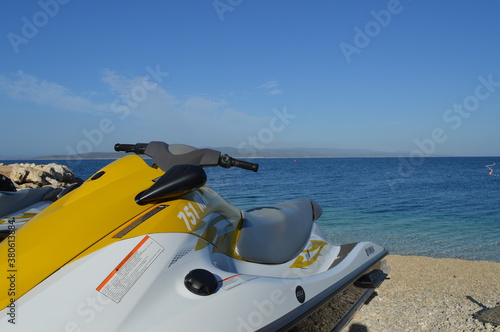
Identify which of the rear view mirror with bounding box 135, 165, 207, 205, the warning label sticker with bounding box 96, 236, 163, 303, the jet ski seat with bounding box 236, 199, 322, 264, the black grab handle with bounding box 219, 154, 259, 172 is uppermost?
the black grab handle with bounding box 219, 154, 259, 172

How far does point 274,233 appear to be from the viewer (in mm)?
2549

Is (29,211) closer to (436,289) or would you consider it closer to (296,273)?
(296,273)

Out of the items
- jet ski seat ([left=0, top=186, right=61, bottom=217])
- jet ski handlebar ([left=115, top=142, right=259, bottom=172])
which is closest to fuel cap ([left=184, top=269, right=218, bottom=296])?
jet ski handlebar ([left=115, top=142, right=259, bottom=172])

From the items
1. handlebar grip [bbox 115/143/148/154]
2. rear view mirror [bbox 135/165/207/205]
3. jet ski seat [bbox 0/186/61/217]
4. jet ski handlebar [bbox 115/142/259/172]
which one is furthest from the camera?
jet ski seat [bbox 0/186/61/217]

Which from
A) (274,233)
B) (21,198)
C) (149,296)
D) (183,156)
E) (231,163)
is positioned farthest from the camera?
(21,198)

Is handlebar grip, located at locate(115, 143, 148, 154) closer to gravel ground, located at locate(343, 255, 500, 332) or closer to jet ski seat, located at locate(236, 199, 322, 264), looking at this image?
jet ski seat, located at locate(236, 199, 322, 264)

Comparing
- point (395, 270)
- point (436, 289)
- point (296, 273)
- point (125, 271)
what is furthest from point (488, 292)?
point (125, 271)

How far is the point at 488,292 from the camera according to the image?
591cm

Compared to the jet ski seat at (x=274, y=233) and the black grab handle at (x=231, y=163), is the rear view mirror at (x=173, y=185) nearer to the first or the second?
the black grab handle at (x=231, y=163)

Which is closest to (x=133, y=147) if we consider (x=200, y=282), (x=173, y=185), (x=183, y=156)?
(x=183, y=156)

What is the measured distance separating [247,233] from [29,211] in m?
2.91

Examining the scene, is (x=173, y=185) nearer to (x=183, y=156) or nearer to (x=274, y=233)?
(x=183, y=156)

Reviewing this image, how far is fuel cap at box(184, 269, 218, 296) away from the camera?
164 cm

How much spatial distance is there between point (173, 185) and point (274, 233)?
3.08ft
